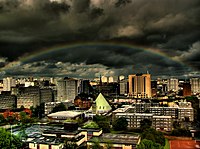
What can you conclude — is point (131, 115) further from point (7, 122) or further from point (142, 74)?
point (142, 74)

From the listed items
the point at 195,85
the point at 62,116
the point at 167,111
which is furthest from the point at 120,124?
the point at 195,85

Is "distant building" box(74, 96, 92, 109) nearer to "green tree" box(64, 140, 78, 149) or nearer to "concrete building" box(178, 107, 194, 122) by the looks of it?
"concrete building" box(178, 107, 194, 122)

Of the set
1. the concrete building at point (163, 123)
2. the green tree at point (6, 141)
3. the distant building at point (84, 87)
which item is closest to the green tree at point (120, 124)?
the concrete building at point (163, 123)

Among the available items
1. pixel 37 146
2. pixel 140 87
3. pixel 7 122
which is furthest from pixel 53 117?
pixel 140 87

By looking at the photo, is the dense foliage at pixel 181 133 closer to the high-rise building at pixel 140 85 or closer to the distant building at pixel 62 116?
the distant building at pixel 62 116

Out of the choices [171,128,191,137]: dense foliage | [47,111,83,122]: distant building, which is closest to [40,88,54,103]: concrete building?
[47,111,83,122]: distant building

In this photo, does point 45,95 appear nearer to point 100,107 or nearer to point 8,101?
point 8,101
